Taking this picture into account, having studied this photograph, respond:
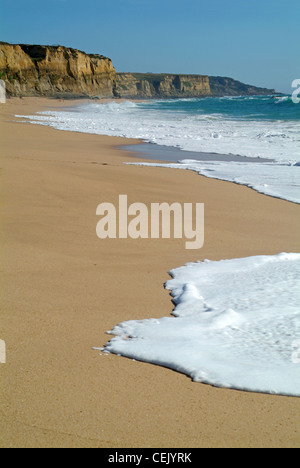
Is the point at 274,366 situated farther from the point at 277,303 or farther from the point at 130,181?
the point at 130,181

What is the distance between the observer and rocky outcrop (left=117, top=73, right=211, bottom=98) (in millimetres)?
137875

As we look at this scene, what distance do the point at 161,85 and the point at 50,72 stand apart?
84.9 meters

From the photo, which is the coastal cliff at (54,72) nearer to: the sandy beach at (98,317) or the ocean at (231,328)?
the sandy beach at (98,317)

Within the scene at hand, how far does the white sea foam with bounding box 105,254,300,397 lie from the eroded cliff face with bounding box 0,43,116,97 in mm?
58498

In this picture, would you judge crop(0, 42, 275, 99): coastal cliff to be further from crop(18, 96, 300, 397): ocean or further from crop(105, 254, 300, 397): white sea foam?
crop(105, 254, 300, 397): white sea foam

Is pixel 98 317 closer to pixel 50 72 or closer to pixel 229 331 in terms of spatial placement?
pixel 229 331

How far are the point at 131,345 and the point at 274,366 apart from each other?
678 millimetres

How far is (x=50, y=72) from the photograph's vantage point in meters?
67.9

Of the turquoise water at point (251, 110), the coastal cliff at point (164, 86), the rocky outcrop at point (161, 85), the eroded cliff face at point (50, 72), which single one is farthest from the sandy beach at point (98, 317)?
the rocky outcrop at point (161, 85)

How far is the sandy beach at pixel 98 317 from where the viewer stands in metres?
1.76

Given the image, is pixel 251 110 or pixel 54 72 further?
pixel 54 72

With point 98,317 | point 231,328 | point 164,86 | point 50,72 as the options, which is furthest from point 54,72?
point 164,86

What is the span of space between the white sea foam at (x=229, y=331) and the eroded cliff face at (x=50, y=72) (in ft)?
192

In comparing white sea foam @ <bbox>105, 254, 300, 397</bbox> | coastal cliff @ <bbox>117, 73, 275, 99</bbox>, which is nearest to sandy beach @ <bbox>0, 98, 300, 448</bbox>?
white sea foam @ <bbox>105, 254, 300, 397</bbox>
